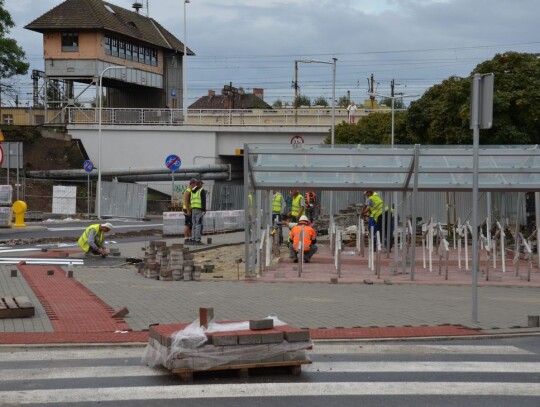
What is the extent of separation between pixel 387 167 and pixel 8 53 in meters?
41.0

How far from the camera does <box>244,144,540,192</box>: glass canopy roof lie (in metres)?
19.1

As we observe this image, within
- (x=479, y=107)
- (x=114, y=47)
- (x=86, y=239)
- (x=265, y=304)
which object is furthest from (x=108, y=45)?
(x=479, y=107)

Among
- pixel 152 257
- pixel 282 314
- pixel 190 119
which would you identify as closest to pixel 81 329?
pixel 282 314

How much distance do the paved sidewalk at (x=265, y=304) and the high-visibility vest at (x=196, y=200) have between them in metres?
6.79

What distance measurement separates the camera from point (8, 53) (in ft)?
181

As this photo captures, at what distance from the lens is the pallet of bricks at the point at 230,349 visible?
8281 mm

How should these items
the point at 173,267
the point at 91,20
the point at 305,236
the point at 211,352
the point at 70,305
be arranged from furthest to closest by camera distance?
the point at 91,20 → the point at 305,236 → the point at 173,267 → the point at 70,305 → the point at 211,352

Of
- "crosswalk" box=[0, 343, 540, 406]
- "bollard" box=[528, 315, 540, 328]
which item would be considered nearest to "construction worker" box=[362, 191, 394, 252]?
"bollard" box=[528, 315, 540, 328]

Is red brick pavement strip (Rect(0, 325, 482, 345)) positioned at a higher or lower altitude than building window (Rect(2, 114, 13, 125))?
lower

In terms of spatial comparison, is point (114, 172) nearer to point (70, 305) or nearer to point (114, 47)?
point (114, 47)

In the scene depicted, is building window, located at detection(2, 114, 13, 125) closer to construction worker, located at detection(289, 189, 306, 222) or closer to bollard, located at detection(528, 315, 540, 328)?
construction worker, located at detection(289, 189, 306, 222)

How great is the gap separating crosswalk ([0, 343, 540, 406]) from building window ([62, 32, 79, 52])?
59385mm

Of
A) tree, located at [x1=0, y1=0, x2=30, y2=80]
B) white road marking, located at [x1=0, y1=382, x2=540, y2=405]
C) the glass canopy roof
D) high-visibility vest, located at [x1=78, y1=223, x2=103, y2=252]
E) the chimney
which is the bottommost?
white road marking, located at [x1=0, y1=382, x2=540, y2=405]

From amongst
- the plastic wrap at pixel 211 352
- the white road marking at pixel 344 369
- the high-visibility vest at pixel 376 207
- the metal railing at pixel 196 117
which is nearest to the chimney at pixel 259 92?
the metal railing at pixel 196 117
